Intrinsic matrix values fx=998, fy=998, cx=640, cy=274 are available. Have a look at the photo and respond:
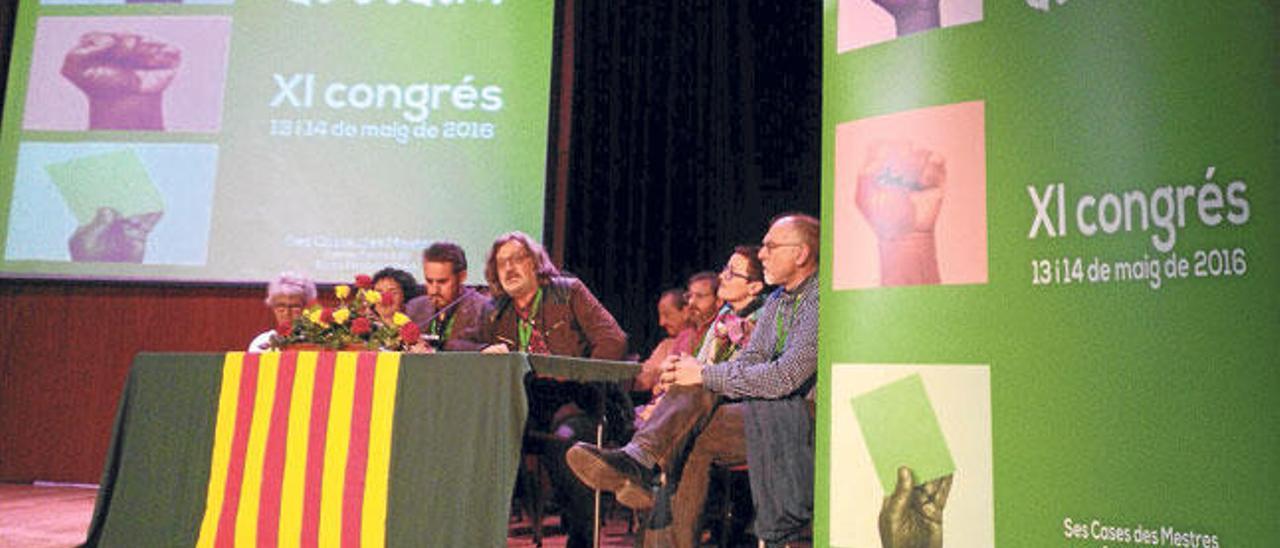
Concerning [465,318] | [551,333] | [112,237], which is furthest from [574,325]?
[112,237]

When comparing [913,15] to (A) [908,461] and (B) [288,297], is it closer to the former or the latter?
(A) [908,461]

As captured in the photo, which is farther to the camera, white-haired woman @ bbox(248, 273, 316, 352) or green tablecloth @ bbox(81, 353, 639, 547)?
white-haired woman @ bbox(248, 273, 316, 352)

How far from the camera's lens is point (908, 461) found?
194cm

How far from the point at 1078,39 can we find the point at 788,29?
328cm

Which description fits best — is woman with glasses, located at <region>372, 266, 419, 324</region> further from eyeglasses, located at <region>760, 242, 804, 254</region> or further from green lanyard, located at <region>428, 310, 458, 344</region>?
eyeglasses, located at <region>760, 242, 804, 254</region>

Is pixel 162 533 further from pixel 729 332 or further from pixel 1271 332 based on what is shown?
pixel 1271 332

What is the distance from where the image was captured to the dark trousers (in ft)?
8.71

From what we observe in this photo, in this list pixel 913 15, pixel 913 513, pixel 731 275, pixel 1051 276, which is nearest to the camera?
pixel 1051 276

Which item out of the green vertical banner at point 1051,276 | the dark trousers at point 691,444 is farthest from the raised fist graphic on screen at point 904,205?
the dark trousers at point 691,444

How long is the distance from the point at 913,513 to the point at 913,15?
39.5 inches

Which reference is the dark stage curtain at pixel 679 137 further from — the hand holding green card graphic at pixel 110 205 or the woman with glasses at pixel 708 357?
the hand holding green card graphic at pixel 110 205

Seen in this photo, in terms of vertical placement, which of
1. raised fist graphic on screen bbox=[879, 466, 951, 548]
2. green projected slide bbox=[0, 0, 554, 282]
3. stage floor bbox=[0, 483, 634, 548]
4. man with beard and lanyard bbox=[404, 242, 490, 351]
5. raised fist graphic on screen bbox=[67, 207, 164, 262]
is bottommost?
stage floor bbox=[0, 483, 634, 548]

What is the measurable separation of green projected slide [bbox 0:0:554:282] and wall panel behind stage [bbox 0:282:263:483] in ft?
1.16

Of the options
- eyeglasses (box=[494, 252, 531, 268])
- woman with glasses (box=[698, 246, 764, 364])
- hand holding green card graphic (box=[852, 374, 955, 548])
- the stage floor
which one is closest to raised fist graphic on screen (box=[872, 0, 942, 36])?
hand holding green card graphic (box=[852, 374, 955, 548])
